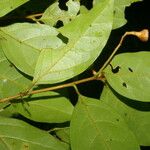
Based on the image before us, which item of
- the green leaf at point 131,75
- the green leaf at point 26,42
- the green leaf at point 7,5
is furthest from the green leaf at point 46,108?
the green leaf at point 7,5

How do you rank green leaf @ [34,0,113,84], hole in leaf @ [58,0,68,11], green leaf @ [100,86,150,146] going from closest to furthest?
green leaf @ [34,0,113,84]
green leaf @ [100,86,150,146]
hole in leaf @ [58,0,68,11]

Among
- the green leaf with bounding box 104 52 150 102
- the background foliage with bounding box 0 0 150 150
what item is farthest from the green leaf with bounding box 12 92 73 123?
the green leaf with bounding box 104 52 150 102

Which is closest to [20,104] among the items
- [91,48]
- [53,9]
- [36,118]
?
[36,118]

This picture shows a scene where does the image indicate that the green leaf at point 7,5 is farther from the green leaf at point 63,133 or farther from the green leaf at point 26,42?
the green leaf at point 63,133

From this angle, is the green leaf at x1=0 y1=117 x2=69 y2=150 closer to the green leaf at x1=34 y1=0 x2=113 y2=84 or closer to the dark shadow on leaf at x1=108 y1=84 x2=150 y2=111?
the green leaf at x1=34 y1=0 x2=113 y2=84

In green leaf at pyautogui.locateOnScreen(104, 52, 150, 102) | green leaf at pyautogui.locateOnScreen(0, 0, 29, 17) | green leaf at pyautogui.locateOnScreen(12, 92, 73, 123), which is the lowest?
green leaf at pyautogui.locateOnScreen(12, 92, 73, 123)

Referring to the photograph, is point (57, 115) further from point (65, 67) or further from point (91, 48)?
point (91, 48)
